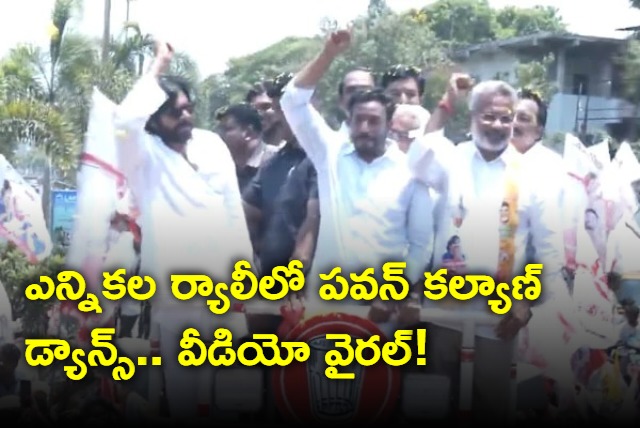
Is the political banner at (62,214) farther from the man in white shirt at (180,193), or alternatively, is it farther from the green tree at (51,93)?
the man in white shirt at (180,193)

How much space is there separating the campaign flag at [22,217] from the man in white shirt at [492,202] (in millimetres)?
1265

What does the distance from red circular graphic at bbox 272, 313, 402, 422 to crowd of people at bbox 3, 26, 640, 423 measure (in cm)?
8

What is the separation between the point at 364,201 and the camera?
3539mm

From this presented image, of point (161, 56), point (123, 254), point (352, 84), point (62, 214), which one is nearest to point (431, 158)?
point (352, 84)

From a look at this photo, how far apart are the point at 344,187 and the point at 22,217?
3.57ft

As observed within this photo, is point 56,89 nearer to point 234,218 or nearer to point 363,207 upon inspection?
point 234,218

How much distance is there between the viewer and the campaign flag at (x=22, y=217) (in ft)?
11.4

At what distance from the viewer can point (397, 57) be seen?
346 cm

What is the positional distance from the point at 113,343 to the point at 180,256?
0.39 meters

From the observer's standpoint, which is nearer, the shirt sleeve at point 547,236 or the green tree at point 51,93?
the green tree at point 51,93

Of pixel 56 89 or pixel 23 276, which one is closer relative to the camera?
pixel 56 89

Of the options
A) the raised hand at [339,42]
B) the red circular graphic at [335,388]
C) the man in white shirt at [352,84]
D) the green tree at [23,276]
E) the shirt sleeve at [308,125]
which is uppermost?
the raised hand at [339,42]

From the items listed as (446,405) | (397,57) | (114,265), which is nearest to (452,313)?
(446,405)

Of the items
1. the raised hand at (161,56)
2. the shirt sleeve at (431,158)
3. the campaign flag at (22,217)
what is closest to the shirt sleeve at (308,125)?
the shirt sleeve at (431,158)
